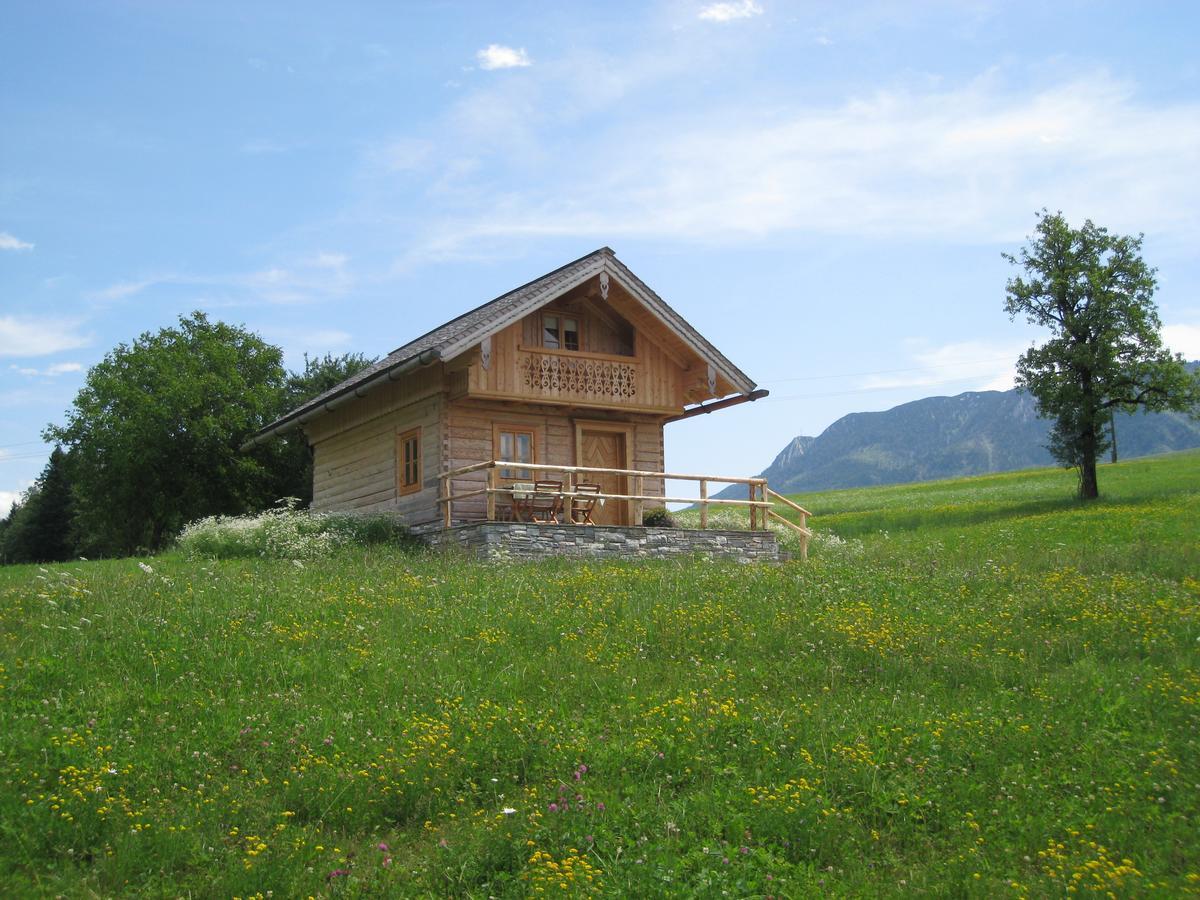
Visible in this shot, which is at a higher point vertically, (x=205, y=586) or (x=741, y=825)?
(x=205, y=586)

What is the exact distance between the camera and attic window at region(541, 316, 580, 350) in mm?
26641

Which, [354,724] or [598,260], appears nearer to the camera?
[354,724]

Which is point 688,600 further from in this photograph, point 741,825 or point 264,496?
point 264,496

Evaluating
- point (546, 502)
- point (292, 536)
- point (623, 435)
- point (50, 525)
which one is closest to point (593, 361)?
point (623, 435)

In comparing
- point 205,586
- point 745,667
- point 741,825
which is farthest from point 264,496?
point 741,825

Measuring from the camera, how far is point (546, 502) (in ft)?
80.9

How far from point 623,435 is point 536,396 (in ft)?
11.0

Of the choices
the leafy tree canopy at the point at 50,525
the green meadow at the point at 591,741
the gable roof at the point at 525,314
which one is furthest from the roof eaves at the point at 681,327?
the leafy tree canopy at the point at 50,525

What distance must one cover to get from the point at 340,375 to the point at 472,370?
21940 millimetres

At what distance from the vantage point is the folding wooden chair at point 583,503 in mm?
23797

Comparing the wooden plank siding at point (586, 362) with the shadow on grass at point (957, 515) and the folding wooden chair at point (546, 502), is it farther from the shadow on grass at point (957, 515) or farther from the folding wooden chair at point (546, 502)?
the shadow on grass at point (957, 515)

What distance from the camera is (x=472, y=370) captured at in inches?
939

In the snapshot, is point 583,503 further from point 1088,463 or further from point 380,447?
point 1088,463

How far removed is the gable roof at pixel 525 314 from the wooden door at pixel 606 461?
303 cm
